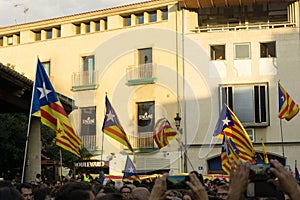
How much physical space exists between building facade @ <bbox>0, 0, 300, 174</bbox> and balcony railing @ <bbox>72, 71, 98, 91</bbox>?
58mm

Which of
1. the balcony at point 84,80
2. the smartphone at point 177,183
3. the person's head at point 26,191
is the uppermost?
the balcony at point 84,80

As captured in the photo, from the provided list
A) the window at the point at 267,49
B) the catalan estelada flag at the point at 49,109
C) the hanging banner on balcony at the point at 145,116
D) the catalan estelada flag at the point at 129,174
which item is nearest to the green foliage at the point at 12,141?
the catalan estelada flag at the point at 129,174

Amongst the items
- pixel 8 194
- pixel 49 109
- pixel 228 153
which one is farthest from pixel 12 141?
pixel 8 194

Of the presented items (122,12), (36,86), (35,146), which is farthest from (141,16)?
(36,86)

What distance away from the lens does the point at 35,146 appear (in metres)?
18.5

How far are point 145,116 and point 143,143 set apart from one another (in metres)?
1.51

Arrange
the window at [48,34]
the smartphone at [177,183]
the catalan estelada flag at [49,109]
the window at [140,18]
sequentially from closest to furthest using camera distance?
the smartphone at [177,183], the catalan estelada flag at [49,109], the window at [140,18], the window at [48,34]

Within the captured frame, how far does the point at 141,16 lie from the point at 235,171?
31229 millimetres

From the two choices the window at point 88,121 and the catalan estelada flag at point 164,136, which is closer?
the catalan estelada flag at point 164,136

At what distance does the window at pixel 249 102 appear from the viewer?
30625 millimetres

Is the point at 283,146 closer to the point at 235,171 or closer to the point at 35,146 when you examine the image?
the point at 35,146

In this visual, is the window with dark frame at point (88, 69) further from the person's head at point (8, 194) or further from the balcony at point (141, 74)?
the person's head at point (8, 194)

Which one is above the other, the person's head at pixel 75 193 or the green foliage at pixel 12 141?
the green foliage at pixel 12 141

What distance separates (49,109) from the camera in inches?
530
